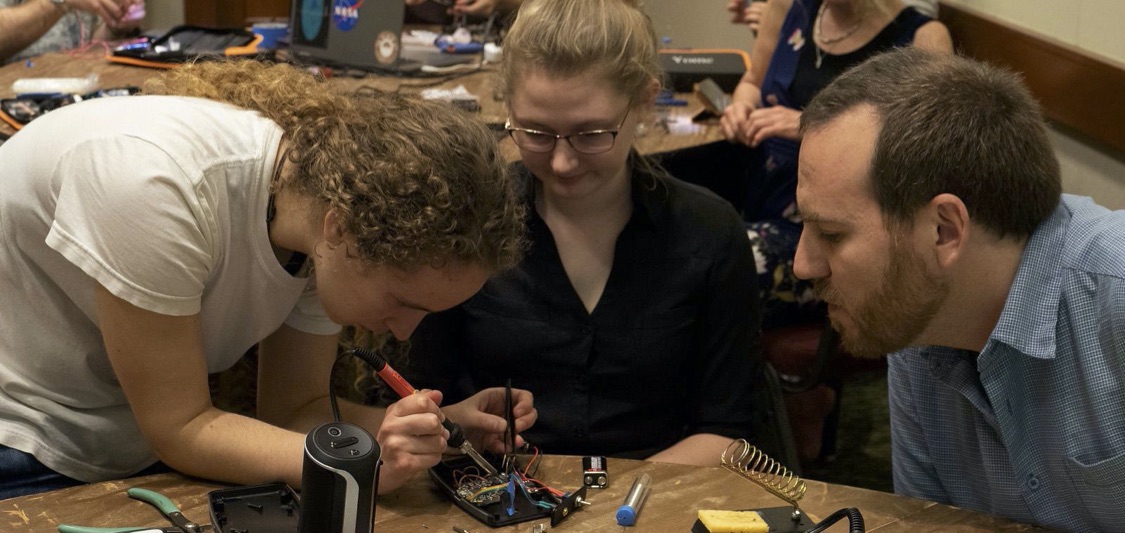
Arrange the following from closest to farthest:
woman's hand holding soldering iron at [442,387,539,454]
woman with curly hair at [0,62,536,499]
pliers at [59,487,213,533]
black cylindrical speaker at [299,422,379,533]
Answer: black cylindrical speaker at [299,422,379,533] < pliers at [59,487,213,533] < woman with curly hair at [0,62,536,499] < woman's hand holding soldering iron at [442,387,539,454]

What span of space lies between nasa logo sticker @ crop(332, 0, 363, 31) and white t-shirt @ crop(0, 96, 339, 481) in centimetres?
192

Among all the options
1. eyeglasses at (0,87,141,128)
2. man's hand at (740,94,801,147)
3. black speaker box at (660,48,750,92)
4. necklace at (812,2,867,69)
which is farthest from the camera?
black speaker box at (660,48,750,92)

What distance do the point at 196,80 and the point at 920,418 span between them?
1229mm

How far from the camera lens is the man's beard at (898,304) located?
1.46m

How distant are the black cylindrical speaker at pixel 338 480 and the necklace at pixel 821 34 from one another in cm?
230

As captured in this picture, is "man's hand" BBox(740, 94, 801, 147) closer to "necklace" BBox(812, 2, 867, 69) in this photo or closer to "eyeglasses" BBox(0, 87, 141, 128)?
"necklace" BBox(812, 2, 867, 69)

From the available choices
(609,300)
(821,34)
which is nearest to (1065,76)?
(821,34)

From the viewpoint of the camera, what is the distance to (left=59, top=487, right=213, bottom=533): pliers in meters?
1.29

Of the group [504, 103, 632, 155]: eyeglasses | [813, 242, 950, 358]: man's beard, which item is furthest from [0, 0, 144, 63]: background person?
[813, 242, 950, 358]: man's beard

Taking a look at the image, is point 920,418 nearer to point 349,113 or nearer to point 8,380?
point 349,113

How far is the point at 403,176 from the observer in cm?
142

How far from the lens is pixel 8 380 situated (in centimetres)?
155

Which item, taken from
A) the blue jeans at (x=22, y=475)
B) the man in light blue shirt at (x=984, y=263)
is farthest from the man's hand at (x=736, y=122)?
the blue jeans at (x=22, y=475)

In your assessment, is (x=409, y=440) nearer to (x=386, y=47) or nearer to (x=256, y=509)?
(x=256, y=509)
